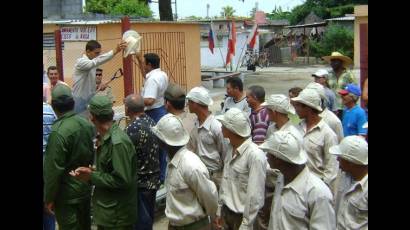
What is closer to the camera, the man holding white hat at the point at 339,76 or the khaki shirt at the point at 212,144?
the khaki shirt at the point at 212,144

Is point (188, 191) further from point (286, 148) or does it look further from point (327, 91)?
point (327, 91)

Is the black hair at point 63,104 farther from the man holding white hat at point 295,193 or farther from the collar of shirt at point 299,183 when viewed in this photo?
the collar of shirt at point 299,183

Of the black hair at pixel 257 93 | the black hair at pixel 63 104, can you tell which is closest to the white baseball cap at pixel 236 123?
the black hair at pixel 63 104

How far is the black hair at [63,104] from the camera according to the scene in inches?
202

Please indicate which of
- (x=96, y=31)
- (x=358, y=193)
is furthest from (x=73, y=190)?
(x=96, y=31)

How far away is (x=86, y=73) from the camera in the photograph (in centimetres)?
795

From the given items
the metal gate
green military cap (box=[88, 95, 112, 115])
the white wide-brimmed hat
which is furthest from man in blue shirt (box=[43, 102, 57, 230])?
the metal gate

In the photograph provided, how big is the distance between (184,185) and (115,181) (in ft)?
1.89

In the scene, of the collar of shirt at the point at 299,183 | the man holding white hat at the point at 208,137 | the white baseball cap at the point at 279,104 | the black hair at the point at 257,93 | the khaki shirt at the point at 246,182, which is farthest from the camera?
the black hair at the point at 257,93

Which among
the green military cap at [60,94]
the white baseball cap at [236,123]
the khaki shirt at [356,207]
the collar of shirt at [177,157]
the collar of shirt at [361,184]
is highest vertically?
the green military cap at [60,94]

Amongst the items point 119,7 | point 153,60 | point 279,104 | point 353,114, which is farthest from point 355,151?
point 119,7

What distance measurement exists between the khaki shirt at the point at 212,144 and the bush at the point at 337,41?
100 feet

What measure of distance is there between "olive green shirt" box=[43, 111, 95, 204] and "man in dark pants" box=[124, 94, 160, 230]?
0.43 meters
